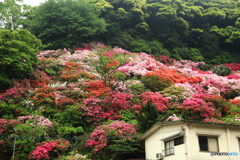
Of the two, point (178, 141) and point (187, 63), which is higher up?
point (187, 63)

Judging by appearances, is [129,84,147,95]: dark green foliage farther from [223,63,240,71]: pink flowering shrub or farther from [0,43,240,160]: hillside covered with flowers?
[223,63,240,71]: pink flowering shrub

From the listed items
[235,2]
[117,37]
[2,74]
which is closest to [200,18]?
[235,2]

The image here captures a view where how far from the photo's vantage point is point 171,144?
14586 mm

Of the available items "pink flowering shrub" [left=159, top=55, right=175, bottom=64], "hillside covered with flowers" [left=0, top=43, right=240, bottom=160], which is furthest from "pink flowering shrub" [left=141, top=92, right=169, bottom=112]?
"pink flowering shrub" [left=159, top=55, right=175, bottom=64]

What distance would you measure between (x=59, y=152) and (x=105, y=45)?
89.5ft

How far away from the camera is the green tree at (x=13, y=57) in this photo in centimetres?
2291

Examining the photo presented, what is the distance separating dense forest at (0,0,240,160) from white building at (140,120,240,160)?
213cm

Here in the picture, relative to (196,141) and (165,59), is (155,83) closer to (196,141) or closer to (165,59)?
(196,141)

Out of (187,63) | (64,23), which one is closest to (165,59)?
(187,63)

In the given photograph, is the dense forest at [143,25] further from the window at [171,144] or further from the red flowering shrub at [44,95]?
the window at [171,144]

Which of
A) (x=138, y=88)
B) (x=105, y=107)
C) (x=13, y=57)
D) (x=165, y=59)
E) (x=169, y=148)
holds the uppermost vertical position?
(x=165, y=59)

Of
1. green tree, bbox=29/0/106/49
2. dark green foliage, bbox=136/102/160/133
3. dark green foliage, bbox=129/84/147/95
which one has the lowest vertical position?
dark green foliage, bbox=136/102/160/133

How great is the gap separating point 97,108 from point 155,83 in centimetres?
728

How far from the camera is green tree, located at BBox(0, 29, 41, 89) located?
902 inches
